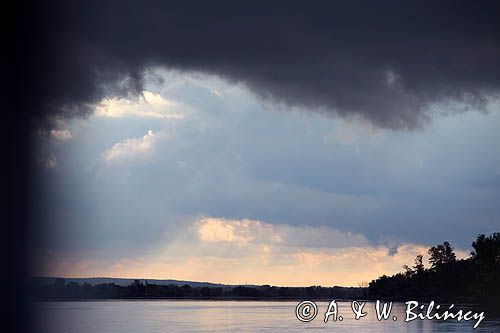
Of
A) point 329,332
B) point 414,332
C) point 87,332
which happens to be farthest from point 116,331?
point 414,332

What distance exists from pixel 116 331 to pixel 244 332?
83.5ft

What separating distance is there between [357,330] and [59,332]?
2053 inches

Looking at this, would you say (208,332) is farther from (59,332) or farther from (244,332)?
(59,332)

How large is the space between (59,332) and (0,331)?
9.77 m

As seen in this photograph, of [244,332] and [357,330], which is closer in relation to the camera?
[244,332]

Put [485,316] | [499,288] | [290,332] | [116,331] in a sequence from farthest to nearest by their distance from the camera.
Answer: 1. [499,288]
2. [485,316]
3. [116,331]
4. [290,332]

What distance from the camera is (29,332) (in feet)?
463

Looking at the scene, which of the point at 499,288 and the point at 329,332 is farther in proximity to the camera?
the point at 499,288

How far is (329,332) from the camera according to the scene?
134750mm

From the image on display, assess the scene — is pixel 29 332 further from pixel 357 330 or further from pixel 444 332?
pixel 444 332

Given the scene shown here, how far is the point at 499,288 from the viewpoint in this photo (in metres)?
199

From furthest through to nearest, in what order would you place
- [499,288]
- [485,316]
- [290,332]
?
[499,288] → [485,316] → [290,332]

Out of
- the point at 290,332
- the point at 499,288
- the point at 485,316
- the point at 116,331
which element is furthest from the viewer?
the point at 499,288

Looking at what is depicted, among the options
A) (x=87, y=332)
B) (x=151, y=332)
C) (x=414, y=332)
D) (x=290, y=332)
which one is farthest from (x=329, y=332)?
(x=87, y=332)
